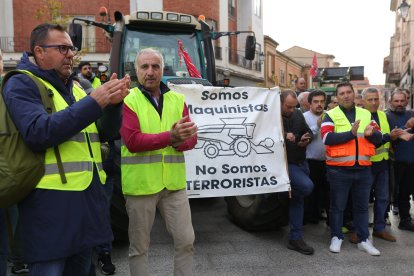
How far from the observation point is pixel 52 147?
7.41ft

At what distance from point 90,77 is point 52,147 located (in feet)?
11.6

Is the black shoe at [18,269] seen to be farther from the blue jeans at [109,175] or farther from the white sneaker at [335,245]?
the white sneaker at [335,245]

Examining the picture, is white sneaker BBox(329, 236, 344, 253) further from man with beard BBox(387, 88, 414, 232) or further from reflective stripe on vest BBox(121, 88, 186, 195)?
reflective stripe on vest BBox(121, 88, 186, 195)

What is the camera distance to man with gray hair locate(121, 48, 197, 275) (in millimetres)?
3225

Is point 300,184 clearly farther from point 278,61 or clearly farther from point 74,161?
point 278,61

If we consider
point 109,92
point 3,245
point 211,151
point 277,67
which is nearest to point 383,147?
point 211,151

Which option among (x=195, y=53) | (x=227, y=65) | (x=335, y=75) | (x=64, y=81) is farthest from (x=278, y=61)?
(x=64, y=81)

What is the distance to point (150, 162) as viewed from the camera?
3.26 metres

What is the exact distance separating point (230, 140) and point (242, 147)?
0.15 m

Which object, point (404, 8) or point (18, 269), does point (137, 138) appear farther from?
point (404, 8)

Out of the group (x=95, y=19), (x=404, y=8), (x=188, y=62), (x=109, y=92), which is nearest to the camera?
(x=109, y=92)

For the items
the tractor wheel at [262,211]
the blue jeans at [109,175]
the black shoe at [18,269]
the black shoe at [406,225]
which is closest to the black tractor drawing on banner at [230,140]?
the tractor wheel at [262,211]

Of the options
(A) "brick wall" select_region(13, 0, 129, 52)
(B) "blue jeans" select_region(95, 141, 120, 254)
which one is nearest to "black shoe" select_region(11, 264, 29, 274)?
(B) "blue jeans" select_region(95, 141, 120, 254)

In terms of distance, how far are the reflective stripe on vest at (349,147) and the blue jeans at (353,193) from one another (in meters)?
0.09
